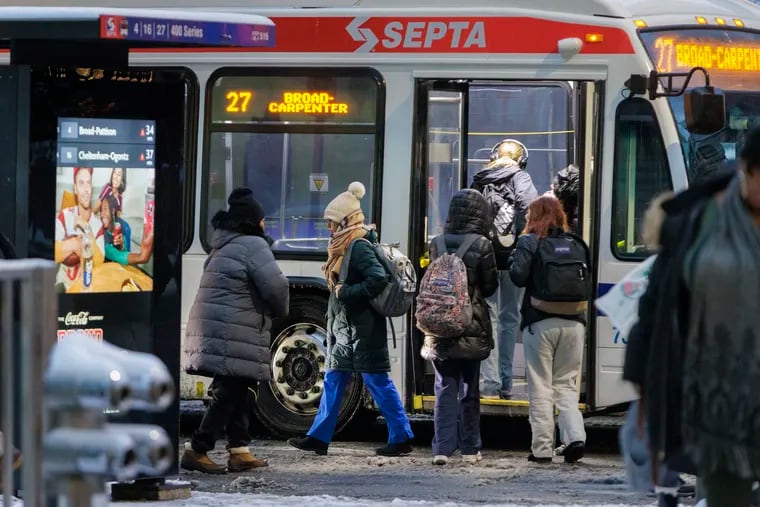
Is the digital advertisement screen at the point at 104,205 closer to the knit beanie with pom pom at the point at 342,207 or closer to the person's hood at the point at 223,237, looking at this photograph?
the person's hood at the point at 223,237

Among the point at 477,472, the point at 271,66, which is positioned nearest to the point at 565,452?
the point at 477,472

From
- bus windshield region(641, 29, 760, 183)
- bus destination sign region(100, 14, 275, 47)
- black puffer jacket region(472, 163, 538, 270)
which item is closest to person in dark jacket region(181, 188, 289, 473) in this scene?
bus destination sign region(100, 14, 275, 47)

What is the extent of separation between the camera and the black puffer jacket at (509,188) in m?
11.2

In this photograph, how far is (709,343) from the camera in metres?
4.63

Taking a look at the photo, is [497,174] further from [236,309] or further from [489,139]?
[236,309]

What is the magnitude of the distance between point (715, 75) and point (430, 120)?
1.92 meters

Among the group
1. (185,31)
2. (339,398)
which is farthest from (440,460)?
(185,31)

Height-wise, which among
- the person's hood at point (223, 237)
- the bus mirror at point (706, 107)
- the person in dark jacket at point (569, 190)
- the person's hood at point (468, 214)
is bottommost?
the person's hood at point (223, 237)

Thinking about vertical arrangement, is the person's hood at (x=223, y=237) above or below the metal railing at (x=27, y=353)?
above

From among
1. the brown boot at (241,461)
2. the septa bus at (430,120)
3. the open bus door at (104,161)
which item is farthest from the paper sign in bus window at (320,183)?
the open bus door at (104,161)

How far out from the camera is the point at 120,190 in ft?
25.0

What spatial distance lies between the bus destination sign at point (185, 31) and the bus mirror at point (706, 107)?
3.01 meters

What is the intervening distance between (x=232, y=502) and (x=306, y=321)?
3393mm

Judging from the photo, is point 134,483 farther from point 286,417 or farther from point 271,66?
point 271,66
